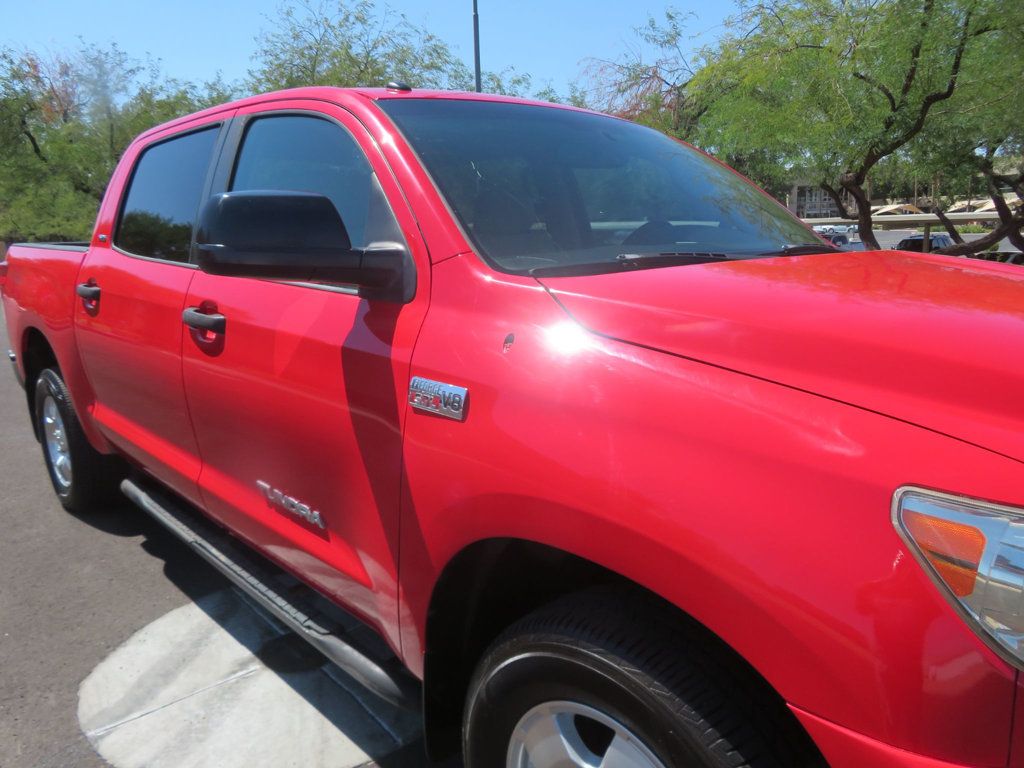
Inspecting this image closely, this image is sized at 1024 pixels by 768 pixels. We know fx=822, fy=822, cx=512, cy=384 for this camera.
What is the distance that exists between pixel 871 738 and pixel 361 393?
4.23ft

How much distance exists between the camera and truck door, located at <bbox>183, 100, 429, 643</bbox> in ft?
6.44

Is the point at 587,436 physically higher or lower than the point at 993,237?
higher

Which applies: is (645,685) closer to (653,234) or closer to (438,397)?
(438,397)

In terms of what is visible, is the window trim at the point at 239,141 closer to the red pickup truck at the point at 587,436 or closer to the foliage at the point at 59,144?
the red pickup truck at the point at 587,436

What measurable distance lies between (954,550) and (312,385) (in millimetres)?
1542

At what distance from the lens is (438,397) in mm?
1765

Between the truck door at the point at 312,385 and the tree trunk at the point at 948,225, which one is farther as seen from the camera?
the tree trunk at the point at 948,225

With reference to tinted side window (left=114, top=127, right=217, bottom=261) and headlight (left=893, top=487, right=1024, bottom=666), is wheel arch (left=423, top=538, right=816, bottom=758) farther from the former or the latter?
tinted side window (left=114, top=127, right=217, bottom=261)

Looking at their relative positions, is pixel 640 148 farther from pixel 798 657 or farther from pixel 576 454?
pixel 798 657

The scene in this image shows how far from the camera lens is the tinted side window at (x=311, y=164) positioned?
2.30 meters

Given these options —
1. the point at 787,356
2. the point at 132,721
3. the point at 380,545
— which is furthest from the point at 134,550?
the point at 787,356

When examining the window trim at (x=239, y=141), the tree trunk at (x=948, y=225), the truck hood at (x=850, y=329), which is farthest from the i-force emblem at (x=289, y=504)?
the tree trunk at (x=948, y=225)

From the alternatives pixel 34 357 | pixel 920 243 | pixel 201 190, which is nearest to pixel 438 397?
pixel 201 190

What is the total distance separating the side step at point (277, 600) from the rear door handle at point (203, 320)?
2.67ft
